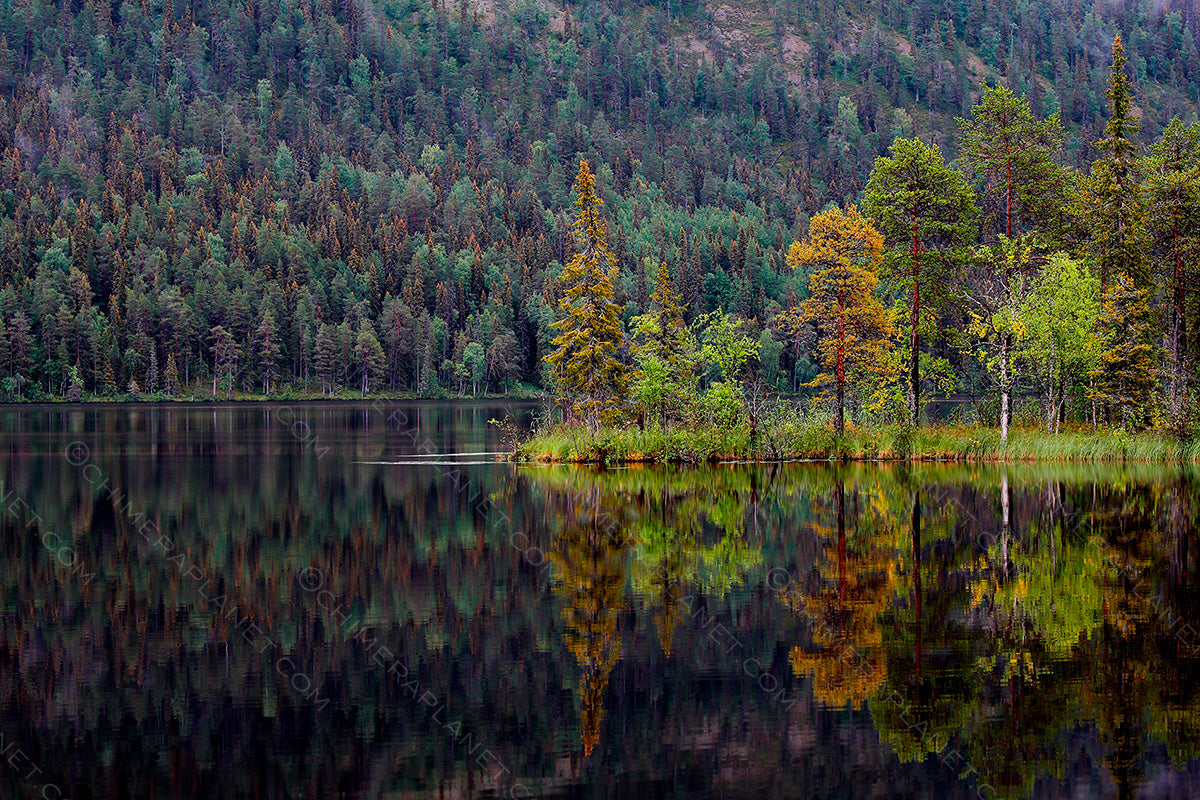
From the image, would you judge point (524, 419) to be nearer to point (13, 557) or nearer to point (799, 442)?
point (799, 442)

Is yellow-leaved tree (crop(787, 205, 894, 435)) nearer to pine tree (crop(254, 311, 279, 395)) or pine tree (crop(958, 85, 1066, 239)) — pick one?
pine tree (crop(958, 85, 1066, 239))

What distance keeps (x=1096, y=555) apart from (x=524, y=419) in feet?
279

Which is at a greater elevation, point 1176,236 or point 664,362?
point 1176,236

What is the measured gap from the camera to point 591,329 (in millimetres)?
59250

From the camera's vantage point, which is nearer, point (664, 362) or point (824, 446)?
point (824, 446)

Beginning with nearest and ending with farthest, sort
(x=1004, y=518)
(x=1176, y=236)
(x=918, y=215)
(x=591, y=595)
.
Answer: (x=591, y=595) < (x=1004, y=518) < (x=1176, y=236) < (x=918, y=215)

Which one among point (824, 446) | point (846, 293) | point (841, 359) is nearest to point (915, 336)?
point (841, 359)

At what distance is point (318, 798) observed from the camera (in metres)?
13.4

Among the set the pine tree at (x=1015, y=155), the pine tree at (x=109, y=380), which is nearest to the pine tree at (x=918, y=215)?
the pine tree at (x=1015, y=155)

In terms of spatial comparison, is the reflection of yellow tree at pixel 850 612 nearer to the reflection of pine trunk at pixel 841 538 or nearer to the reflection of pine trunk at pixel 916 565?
the reflection of pine trunk at pixel 841 538

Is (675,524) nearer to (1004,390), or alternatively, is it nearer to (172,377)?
(1004,390)

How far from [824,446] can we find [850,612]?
118 ft

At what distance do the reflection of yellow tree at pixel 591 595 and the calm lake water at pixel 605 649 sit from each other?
→ 0.10 metres

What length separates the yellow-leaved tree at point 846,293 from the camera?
62.7 metres
